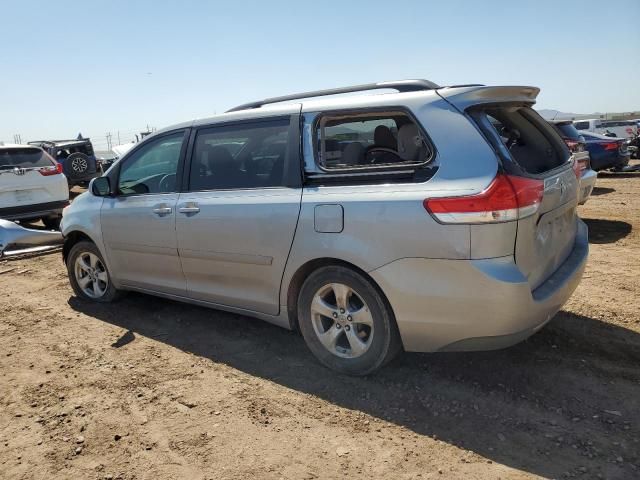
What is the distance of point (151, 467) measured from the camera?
8.71 ft

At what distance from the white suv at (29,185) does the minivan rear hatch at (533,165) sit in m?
8.43

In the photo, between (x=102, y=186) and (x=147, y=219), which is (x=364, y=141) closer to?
(x=147, y=219)

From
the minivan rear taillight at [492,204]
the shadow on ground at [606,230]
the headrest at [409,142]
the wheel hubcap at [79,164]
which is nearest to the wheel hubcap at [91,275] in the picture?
the headrest at [409,142]

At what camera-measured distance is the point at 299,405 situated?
10.3 feet

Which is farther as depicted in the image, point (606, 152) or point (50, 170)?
point (606, 152)

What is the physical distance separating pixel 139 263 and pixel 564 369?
3.48 meters

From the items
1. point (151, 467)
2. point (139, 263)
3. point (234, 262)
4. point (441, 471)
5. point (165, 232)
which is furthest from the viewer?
point (139, 263)

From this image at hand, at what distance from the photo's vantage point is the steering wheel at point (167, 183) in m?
4.27

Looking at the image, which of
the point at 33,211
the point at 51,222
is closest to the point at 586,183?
the point at 33,211

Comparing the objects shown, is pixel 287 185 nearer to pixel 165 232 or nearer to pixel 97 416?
pixel 165 232

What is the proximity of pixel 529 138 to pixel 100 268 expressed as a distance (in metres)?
4.12

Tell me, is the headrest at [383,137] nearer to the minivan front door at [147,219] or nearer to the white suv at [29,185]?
the minivan front door at [147,219]

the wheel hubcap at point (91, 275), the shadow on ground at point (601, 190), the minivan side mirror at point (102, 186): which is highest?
the minivan side mirror at point (102, 186)

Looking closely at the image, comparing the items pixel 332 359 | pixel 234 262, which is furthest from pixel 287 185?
pixel 332 359
